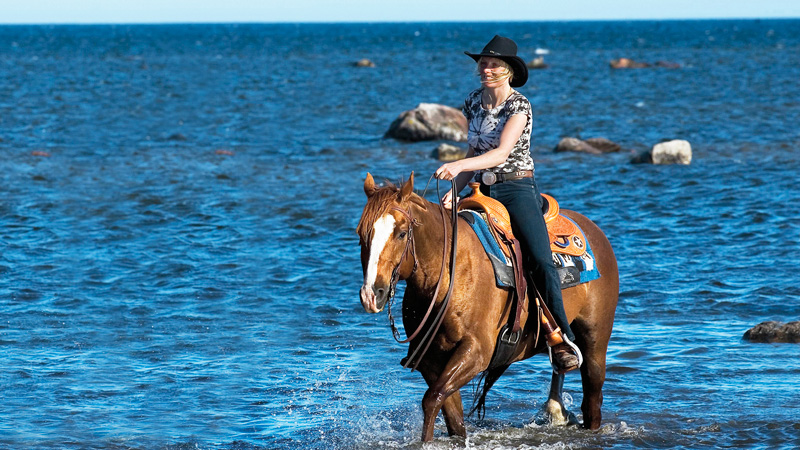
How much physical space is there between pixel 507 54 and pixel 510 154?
2.49 feet

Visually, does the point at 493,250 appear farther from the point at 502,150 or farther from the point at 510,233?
the point at 502,150

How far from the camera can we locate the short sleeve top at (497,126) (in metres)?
7.12

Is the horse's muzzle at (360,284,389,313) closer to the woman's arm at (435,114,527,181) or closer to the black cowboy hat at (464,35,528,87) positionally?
the woman's arm at (435,114,527,181)

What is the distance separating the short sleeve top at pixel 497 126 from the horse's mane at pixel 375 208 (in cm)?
115

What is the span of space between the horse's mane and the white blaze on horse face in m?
0.03

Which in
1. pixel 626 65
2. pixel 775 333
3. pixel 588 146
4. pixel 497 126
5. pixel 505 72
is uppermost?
pixel 505 72

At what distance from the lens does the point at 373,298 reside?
5898mm

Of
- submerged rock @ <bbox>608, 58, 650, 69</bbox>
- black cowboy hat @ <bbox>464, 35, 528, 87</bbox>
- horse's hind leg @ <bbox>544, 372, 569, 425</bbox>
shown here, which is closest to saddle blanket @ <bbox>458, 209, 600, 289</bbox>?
black cowboy hat @ <bbox>464, 35, 528, 87</bbox>

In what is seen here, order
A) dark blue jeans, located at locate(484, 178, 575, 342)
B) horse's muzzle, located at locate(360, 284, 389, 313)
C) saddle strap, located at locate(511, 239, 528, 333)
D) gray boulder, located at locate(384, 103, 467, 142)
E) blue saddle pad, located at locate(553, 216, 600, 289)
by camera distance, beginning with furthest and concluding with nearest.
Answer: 1. gray boulder, located at locate(384, 103, 467, 142)
2. blue saddle pad, located at locate(553, 216, 600, 289)
3. dark blue jeans, located at locate(484, 178, 575, 342)
4. saddle strap, located at locate(511, 239, 528, 333)
5. horse's muzzle, located at locate(360, 284, 389, 313)

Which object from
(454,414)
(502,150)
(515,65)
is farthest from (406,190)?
(454,414)

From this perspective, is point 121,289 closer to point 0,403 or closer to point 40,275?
point 40,275

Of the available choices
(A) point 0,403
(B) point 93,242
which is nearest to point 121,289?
(B) point 93,242

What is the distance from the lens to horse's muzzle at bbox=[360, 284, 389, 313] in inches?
231

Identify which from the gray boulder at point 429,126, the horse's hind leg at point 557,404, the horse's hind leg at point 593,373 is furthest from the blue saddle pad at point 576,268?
the gray boulder at point 429,126
